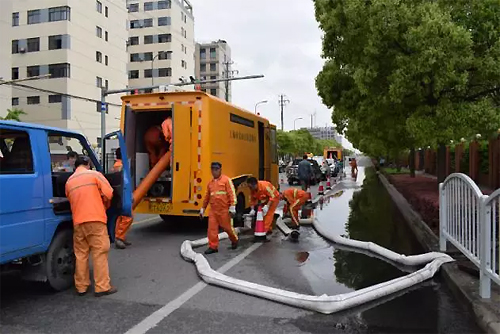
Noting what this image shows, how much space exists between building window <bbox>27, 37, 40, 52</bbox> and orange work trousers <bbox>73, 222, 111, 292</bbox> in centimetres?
4352

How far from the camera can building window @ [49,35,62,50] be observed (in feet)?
140

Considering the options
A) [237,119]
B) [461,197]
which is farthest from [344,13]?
[461,197]

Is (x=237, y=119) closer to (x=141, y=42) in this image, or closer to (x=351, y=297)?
(x=351, y=297)

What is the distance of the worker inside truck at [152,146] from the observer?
988cm

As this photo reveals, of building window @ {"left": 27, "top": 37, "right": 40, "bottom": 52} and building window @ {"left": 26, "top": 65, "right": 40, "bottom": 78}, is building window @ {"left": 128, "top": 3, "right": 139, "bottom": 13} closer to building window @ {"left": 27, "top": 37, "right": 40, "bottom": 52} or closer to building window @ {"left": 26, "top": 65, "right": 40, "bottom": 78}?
building window @ {"left": 27, "top": 37, "right": 40, "bottom": 52}

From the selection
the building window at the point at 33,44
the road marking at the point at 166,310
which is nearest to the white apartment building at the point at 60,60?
the building window at the point at 33,44

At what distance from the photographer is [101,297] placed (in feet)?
17.7

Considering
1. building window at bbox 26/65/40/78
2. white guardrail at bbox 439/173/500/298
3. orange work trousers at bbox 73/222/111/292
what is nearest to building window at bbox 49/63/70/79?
building window at bbox 26/65/40/78

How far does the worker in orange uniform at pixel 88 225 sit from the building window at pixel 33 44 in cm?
4340

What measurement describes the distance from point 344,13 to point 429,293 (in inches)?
262

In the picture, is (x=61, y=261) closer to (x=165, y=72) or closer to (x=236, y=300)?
(x=236, y=300)

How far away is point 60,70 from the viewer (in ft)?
140

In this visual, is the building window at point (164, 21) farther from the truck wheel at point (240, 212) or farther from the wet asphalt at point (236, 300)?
the wet asphalt at point (236, 300)

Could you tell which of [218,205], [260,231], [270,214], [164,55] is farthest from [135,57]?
[218,205]
